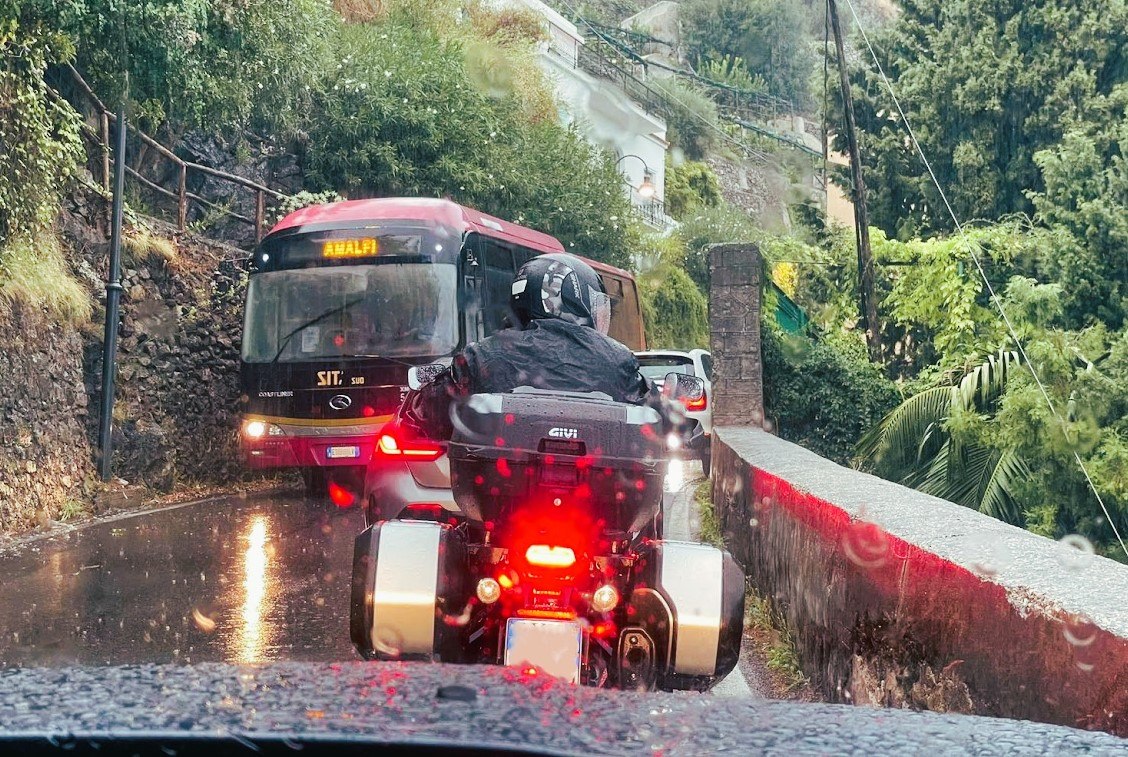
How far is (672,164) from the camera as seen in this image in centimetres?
5797

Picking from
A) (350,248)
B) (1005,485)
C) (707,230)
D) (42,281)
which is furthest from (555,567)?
(707,230)

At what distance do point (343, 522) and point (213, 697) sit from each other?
12.6 m

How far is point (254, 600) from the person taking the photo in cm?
898

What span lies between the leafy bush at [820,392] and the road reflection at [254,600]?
8.49 metres

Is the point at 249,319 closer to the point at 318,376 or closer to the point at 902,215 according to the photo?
the point at 318,376

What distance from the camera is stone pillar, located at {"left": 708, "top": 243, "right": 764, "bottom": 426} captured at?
57.2 feet

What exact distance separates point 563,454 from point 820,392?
16689 mm

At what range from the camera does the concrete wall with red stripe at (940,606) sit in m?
3.28

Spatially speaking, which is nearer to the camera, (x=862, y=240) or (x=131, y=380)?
(x=131, y=380)

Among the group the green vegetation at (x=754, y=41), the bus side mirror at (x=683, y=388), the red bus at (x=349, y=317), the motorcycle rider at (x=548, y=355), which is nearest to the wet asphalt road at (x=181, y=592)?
the red bus at (x=349, y=317)

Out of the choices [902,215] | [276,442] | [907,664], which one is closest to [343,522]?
[276,442]

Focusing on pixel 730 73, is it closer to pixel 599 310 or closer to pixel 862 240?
pixel 862 240

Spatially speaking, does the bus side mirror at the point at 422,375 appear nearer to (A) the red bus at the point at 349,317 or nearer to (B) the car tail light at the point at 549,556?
(B) the car tail light at the point at 549,556

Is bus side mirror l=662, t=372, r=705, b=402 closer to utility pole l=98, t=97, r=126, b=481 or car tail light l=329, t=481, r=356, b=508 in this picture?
utility pole l=98, t=97, r=126, b=481
